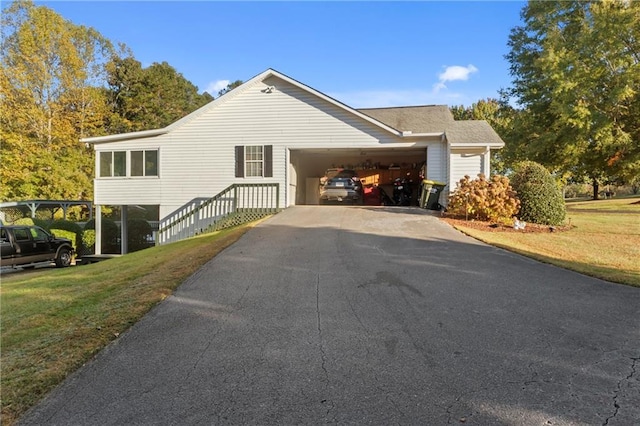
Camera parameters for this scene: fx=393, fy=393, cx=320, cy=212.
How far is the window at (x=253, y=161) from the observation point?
655 inches

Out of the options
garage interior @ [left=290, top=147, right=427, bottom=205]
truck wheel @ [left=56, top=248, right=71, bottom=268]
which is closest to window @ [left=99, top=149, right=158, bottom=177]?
truck wheel @ [left=56, top=248, right=71, bottom=268]

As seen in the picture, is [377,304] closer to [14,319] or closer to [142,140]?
[14,319]

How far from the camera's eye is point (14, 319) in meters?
5.44

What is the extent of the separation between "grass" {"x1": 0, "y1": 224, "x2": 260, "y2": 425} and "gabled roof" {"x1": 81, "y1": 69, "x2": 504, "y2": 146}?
9777 mm

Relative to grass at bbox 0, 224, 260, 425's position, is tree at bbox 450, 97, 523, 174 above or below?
above

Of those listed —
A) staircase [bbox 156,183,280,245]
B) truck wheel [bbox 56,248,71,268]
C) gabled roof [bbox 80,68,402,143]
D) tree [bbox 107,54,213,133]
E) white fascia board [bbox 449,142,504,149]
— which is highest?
tree [bbox 107,54,213,133]

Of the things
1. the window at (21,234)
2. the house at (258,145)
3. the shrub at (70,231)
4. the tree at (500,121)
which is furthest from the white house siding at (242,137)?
the tree at (500,121)

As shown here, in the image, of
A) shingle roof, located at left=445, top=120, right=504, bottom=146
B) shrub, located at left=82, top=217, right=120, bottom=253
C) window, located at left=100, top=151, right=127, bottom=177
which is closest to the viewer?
shingle roof, located at left=445, top=120, right=504, bottom=146

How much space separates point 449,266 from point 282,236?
4.47m

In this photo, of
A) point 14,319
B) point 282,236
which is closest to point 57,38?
point 282,236

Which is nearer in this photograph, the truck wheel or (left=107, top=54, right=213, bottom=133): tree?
the truck wheel

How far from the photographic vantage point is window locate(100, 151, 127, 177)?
18062mm

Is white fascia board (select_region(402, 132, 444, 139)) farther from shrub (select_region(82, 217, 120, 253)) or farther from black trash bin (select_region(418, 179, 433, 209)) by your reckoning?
shrub (select_region(82, 217, 120, 253))

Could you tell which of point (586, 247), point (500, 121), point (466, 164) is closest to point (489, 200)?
point (586, 247)
